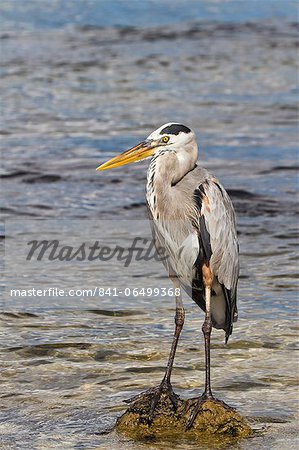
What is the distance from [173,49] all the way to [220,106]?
17.2 ft

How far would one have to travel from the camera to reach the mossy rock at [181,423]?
629 cm

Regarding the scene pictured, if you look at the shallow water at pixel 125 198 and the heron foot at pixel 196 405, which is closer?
the heron foot at pixel 196 405

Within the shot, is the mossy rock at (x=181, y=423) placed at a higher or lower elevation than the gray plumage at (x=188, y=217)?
lower

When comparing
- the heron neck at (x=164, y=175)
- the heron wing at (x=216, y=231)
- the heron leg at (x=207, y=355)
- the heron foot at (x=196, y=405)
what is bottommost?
the heron foot at (x=196, y=405)

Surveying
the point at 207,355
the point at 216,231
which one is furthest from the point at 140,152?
the point at 207,355

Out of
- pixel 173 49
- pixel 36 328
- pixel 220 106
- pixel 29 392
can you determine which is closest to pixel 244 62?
pixel 173 49

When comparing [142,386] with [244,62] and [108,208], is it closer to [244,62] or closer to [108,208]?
[108,208]

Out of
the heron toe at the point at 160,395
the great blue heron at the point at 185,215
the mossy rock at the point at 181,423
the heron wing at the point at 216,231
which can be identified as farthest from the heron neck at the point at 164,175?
the mossy rock at the point at 181,423

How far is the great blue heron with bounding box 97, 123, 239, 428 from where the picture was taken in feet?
21.2

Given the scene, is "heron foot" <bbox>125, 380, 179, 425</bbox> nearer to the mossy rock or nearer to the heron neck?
the mossy rock

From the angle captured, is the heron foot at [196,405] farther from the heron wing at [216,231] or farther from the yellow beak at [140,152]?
the yellow beak at [140,152]

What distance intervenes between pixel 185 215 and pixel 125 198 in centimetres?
651

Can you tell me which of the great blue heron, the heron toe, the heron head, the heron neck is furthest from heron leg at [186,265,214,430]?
the heron head

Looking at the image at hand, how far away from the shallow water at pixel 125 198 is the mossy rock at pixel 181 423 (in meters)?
0.11
